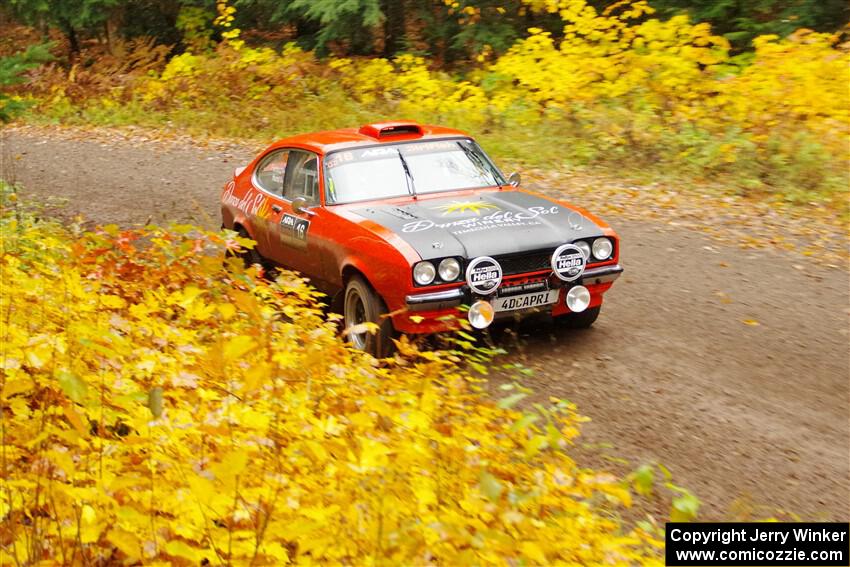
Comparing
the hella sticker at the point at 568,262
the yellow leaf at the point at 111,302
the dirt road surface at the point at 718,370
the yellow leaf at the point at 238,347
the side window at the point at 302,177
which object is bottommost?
the dirt road surface at the point at 718,370

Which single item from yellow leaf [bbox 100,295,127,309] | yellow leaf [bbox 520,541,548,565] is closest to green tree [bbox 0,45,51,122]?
yellow leaf [bbox 100,295,127,309]

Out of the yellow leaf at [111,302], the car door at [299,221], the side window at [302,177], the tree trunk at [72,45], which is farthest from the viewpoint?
the tree trunk at [72,45]

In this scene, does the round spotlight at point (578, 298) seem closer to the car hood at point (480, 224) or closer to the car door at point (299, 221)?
the car hood at point (480, 224)

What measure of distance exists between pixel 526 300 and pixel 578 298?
1.49ft

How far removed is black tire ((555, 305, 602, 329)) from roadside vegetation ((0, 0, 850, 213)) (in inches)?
215

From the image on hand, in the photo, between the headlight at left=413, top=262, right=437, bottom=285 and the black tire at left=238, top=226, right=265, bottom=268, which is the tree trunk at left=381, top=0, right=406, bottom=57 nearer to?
the black tire at left=238, top=226, right=265, bottom=268

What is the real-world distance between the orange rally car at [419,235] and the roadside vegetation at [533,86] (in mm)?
3327

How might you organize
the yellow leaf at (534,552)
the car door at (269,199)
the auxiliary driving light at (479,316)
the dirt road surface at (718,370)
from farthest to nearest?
the car door at (269,199) < the auxiliary driving light at (479,316) < the dirt road surface at (718,370) < the yellow leaf at (534,552)

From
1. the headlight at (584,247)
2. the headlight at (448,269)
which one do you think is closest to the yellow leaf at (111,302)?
the headlight at (448,269)

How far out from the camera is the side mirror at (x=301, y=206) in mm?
7786

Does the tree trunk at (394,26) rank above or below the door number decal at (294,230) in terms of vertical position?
above

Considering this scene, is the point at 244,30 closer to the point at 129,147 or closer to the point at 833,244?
the point at 129,147

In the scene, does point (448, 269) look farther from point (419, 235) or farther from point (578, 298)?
point (578, 298)

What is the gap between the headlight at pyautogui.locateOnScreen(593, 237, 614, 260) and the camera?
7.10m
